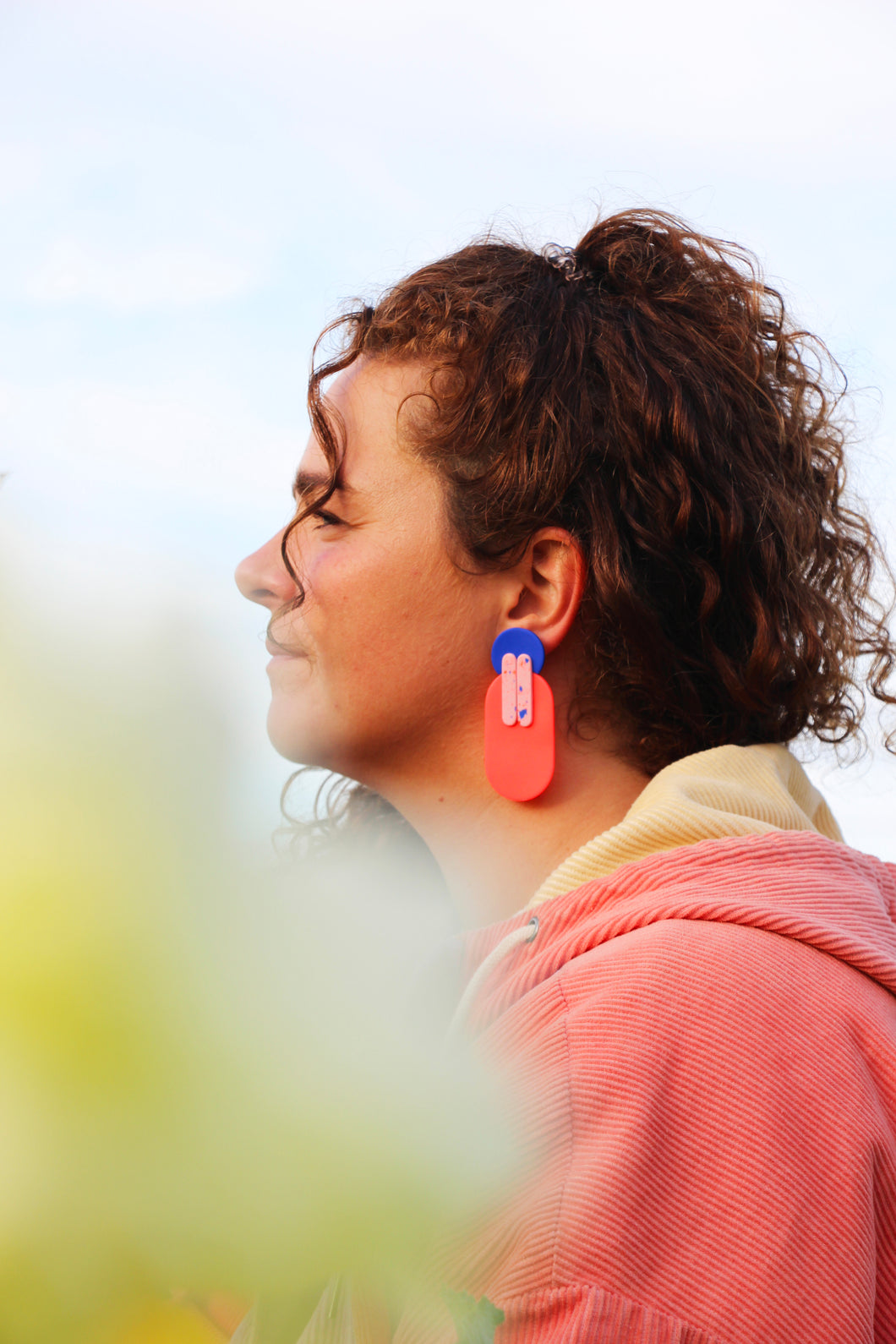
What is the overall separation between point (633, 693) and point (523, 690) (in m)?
0.14

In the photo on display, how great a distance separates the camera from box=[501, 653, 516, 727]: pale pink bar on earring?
126 centimetres

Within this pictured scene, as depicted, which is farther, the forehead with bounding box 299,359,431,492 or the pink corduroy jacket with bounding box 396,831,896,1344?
the forehead with bounding box 299,359,431,492

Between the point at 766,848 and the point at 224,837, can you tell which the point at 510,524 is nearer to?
the point at 766,848

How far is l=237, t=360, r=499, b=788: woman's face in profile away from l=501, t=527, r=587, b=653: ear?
37mm

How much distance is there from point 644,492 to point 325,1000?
3.92 feet

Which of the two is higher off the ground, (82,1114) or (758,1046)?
(82,1114)

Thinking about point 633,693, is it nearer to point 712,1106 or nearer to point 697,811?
point 697,811

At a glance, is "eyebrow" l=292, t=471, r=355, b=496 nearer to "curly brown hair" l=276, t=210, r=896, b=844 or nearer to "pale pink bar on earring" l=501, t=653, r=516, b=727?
"curly brown hair" l=276, t=210, r=896, b=844

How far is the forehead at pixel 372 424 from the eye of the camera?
1316 mm

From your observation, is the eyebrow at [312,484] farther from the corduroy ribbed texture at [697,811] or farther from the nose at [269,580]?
the corduroy ribbed texture at [697,811]

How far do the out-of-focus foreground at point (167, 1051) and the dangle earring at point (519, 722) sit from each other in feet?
3.42

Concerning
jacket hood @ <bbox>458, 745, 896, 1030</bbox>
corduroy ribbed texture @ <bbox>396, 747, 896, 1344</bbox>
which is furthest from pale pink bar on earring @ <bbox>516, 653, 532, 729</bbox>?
corduroy ribbed texture @ <bbox>396, 747, 896, 1344</bbox>

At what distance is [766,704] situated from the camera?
1.38 metres

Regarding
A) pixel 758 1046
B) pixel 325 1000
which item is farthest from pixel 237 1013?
pixel 758 1046
